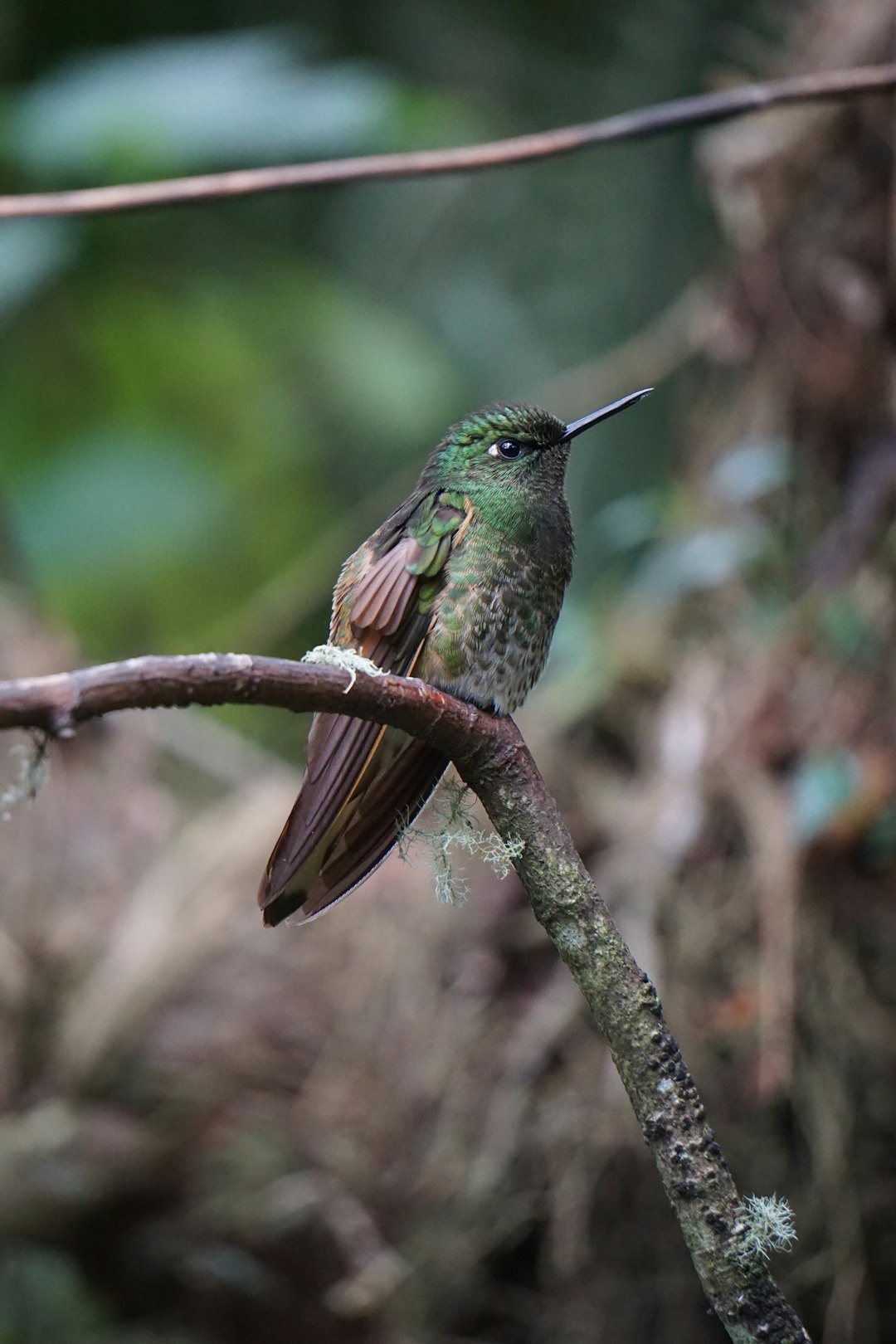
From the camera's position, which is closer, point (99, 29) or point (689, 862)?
point (689, 862)

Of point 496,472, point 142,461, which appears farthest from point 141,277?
point 496,472

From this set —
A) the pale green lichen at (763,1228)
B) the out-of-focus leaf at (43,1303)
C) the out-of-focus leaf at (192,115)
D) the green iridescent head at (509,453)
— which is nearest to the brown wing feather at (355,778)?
the green iridescent head at (509,453)

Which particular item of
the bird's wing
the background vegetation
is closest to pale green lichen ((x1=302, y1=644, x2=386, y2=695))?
the bird's wing

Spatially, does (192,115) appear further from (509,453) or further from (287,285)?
(509,453)

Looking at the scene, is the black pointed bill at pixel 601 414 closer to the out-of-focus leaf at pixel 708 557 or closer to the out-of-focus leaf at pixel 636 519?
the out-of-focus leaf at pixel 708 557

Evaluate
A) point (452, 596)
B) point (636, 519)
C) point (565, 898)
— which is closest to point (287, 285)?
point (636, 519)

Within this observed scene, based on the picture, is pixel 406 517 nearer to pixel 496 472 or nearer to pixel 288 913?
pixel 496 472
